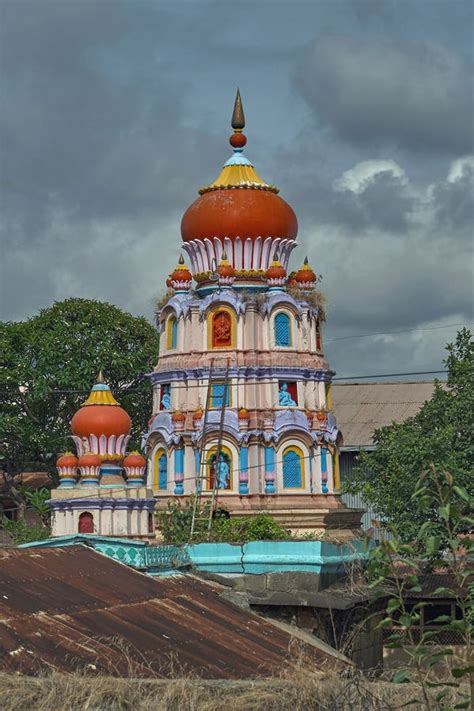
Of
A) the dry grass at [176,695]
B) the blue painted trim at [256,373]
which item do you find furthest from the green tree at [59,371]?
the dry grass at [176,695]

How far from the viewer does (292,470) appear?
1359 inches

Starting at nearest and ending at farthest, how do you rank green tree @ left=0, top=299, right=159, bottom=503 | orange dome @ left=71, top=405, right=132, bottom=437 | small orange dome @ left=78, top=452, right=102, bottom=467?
1. small orange dome @ left=78, top=452, right=102, bottom=467
2. orange dome @ left=71, top=405, right=132, bottom=437
3. green tree @ left=0, top=299, right=159, bottom=503

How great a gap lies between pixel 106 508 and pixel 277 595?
25.4 feet

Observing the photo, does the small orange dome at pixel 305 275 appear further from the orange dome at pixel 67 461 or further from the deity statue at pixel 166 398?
the orange dome at pixel 67 461

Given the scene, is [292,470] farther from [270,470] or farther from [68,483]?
[68,483]

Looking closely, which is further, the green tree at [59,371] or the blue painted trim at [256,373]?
the green tree at [59,371]

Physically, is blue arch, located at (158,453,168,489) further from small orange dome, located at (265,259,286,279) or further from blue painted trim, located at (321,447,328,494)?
small orange dome, located at (265,259,286,279)

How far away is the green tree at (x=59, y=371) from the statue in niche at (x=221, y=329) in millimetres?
12418

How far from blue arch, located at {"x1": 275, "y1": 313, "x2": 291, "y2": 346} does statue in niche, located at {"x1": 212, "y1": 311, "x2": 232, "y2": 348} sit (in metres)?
1.51

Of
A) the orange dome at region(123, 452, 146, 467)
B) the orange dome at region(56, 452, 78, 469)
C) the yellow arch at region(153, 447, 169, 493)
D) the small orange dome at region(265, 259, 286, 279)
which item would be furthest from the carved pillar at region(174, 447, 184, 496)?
the small orange dome at region(265, 259, 286, 279)

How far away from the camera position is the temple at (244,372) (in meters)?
34.2

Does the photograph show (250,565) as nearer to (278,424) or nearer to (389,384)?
(278,424)

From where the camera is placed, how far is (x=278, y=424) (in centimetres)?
3450

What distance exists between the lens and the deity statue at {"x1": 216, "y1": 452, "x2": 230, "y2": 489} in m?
34.1
